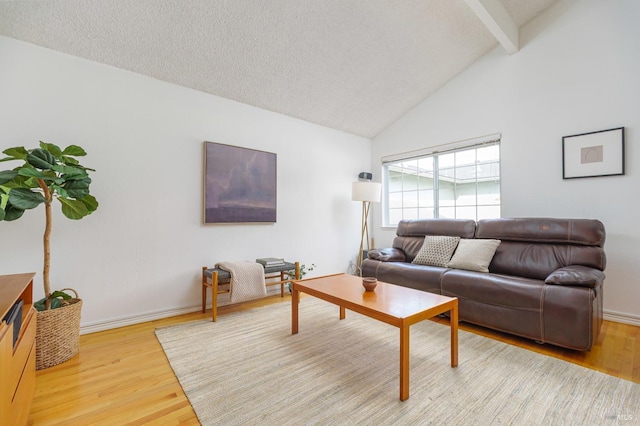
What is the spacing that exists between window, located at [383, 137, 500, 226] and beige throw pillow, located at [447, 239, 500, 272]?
78 centimetres

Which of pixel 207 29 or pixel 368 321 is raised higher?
pixel 207 29

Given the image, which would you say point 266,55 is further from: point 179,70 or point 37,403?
point 37,403

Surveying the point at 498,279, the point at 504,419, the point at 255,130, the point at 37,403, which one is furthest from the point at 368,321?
the point at 255,130

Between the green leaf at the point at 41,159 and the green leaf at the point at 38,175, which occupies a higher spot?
the green leaf at the point at 41,159

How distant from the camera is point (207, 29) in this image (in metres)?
2.51

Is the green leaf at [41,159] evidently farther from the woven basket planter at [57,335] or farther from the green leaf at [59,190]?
the woven basket planter at [57,335]

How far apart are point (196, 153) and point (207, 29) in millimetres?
1161

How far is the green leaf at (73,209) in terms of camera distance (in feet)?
6.63

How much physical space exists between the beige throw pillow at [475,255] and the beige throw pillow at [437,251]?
94mm

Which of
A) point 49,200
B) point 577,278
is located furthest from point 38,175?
point 577,278

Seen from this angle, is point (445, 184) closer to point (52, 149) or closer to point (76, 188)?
point (76, 188)

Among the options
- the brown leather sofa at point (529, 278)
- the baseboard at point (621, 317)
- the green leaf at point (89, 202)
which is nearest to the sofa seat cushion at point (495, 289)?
the brown leather sofa at point (529, 278)

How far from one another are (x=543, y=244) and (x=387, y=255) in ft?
5.06

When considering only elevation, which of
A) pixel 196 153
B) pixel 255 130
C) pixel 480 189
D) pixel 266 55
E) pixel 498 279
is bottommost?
pixel 498 279
